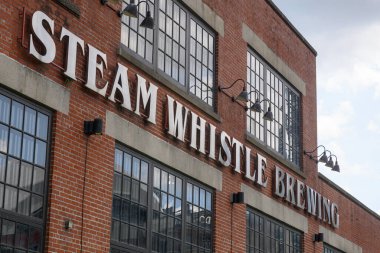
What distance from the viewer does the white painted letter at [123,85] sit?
16.2 meters

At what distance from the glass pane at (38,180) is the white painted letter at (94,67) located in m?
1.98

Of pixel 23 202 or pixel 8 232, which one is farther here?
pixel 23 202

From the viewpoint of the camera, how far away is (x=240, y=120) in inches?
862

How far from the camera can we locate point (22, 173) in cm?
1372

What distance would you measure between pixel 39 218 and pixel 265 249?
10048 millimetres

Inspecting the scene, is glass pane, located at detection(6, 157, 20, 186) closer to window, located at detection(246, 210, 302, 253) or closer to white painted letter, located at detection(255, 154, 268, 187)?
window, located at detection(246, 210, 302, 253)

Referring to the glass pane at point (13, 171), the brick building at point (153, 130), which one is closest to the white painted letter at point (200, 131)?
the brick building at point (153, 130)

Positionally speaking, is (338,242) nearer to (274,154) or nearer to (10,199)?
(274,154)

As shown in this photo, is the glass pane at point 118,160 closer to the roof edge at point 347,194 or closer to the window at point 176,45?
the window at point 176,45

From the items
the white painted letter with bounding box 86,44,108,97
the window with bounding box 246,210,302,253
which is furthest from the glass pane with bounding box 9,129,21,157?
the window with bounding box 246,210,302,253

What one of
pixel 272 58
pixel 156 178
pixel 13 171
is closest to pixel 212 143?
pixel 156 178

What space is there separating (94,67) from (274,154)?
31.3ft

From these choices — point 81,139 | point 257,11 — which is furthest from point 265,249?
point 81,139

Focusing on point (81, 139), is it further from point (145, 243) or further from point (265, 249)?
point (265, 249)
